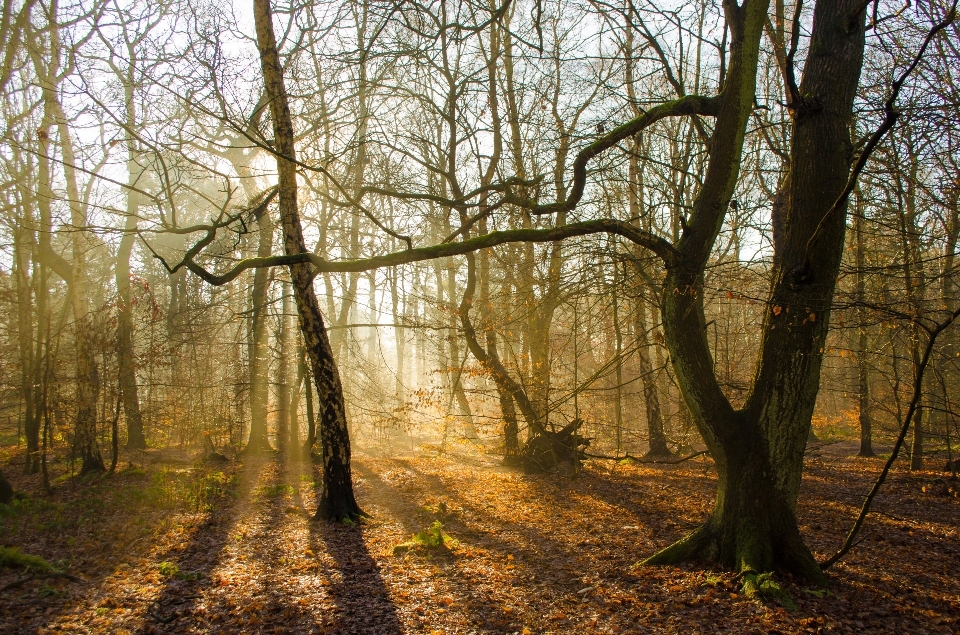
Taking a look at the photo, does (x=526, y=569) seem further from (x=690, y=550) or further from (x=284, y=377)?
(x=284, y=377)

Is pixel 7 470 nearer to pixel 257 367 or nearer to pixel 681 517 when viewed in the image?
pixel 257 367

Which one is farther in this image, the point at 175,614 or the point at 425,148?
the point at 425,148

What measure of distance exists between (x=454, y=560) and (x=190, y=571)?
2546 mm

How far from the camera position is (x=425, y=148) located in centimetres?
1207

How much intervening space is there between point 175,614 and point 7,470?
376 inches

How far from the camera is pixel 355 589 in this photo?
4910 millimetres

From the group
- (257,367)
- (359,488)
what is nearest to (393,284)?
(257,367)

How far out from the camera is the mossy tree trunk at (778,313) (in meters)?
4.55

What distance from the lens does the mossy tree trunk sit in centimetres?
455

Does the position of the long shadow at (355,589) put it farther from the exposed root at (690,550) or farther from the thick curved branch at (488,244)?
the thick curved branch at (488,244)

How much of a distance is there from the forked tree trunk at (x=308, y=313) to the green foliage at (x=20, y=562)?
2.94m

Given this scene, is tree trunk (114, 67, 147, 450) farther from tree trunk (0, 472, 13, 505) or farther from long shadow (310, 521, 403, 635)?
long shadow (310, 521, 403, 635)

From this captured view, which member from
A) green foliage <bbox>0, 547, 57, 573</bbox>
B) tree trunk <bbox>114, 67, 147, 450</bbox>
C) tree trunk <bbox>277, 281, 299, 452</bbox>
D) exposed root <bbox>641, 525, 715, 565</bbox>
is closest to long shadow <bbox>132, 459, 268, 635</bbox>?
green foliage <bbox>0, 547, 57, 573</bbox>

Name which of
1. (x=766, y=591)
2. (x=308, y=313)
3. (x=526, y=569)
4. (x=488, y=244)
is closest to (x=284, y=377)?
(x=308, y=313)
